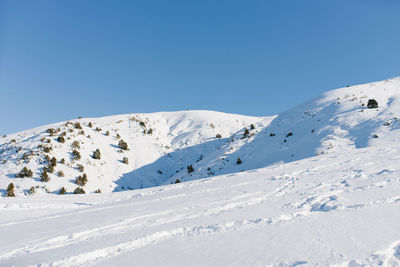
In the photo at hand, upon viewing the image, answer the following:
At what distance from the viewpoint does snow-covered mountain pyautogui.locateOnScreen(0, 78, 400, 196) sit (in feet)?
64.3

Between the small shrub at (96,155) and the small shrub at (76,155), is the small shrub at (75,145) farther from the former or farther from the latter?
the small shrub at (96,155)

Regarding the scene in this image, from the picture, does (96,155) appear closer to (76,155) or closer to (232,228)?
(76,155)

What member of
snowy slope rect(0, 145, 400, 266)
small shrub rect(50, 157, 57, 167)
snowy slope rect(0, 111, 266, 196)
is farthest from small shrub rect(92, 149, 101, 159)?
snowy slope rect(0, 145, 400, 266)

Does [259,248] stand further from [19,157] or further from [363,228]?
[19,157]

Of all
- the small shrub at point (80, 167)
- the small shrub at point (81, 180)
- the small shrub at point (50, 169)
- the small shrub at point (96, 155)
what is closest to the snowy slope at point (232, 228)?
the small shrub at point (81, 180)

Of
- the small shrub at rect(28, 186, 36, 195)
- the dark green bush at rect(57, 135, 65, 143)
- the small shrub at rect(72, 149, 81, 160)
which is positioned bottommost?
the small shrub at rect(28, 186, 36, 195)

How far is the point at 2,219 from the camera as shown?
730 cm

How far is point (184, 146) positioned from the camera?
39.3 metres

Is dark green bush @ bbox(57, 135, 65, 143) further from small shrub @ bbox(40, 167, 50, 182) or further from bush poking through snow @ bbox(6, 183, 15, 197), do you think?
bush poking through snow @ bbox(6, 183, 15, 197)

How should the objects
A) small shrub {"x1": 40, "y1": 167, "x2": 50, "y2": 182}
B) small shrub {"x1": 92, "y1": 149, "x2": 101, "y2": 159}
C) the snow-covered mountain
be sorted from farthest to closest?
small shrub {"x1": 92, "y1": 149, "x2": 101, "y2": 159} < small shrub {"x1": 40, "y1": 167, "x2": 50, "y2": 182} < the snow-covered mountain

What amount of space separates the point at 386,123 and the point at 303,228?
19.0 meters

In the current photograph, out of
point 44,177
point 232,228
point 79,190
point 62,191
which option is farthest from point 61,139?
point 232,228

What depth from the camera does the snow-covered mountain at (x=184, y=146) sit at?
19.6 metres

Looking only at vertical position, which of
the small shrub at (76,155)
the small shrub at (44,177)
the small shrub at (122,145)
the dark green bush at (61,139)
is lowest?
the small shrub at (44,177)
